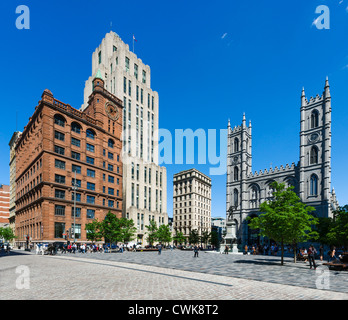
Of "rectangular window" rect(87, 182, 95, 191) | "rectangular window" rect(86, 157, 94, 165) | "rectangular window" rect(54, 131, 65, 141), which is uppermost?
"rectangular window" rect(54, 131, 65, 141)

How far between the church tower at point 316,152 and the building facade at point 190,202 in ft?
145

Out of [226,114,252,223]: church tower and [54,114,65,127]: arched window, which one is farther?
[226,114,252,223]: church tower

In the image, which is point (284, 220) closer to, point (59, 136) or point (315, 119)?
point (59, 136)

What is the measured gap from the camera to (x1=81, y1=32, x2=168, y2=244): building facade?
67438 millimetres

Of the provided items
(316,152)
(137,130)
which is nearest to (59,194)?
(137,130)

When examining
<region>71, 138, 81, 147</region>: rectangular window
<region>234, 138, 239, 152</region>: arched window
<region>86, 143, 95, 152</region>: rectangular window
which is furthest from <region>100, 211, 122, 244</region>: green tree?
<region>234, 138, 239, 152</region>: arched window

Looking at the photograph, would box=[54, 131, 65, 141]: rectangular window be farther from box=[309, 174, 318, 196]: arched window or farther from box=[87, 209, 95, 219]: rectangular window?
box=[309, 174, 318, 196]: arched window

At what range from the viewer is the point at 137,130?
72.5 meters

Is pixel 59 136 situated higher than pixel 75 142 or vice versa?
pixel 59 136

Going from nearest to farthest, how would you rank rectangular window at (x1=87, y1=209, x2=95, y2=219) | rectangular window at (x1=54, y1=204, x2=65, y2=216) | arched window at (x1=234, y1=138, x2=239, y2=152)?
rectangular window at (x1=54, y1=204, x2=65, y2=216) < rectangular window at (x1=87, y1=209, x2=95, y2=219) < arched window at (x1=234, y1=138, x2=239, y2=152)

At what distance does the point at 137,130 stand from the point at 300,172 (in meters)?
50.0

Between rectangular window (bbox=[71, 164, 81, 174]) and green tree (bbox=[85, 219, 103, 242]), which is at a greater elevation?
rectangular window (bbox=[71, 164, 81, 174])

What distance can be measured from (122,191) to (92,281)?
54291mm

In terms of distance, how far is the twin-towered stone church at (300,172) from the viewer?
62.9 metres
